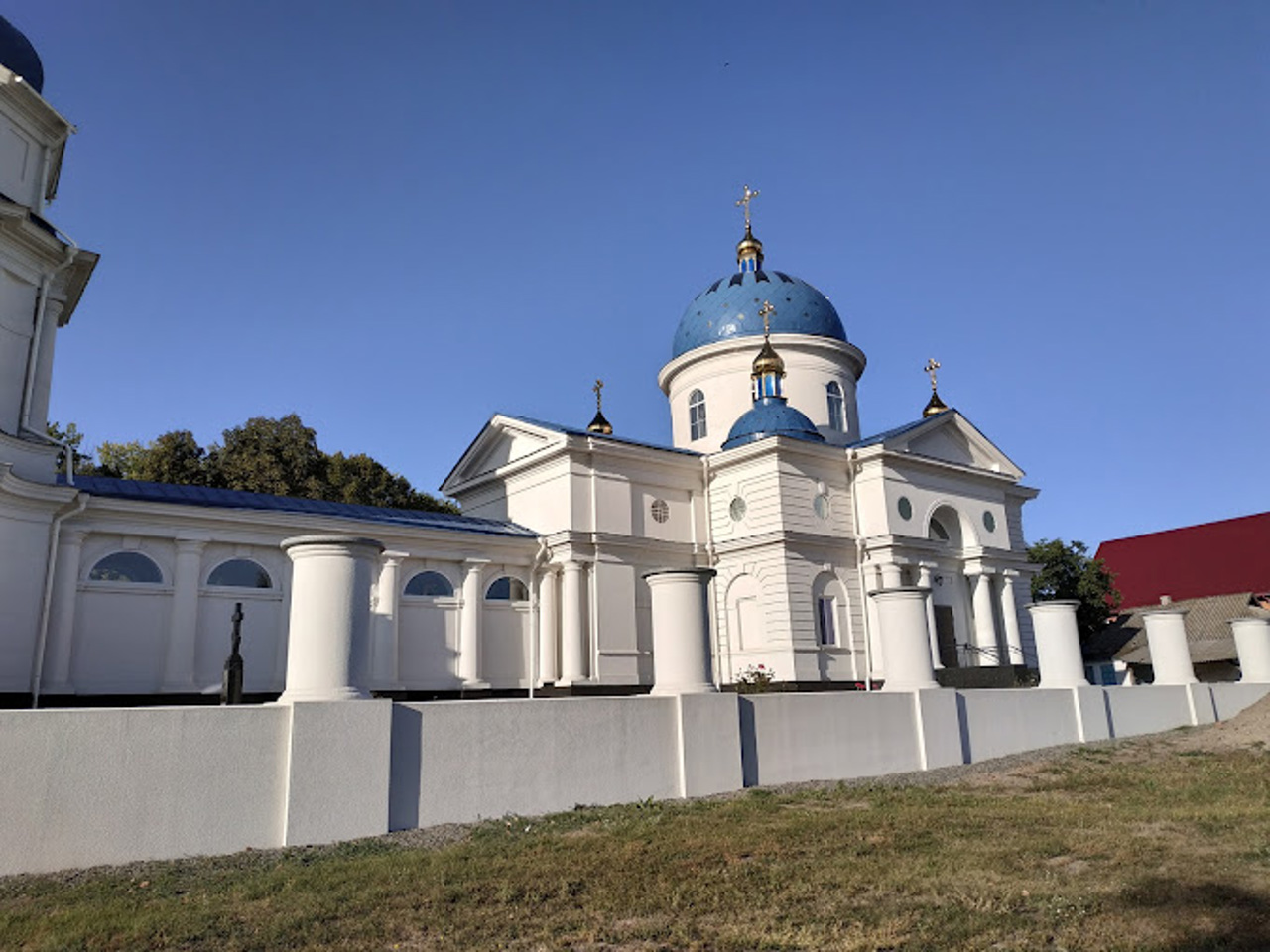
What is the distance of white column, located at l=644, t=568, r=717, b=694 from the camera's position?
1177 centimetres

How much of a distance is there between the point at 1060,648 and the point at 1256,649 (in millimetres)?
8982

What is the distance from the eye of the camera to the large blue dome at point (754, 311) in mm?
31125

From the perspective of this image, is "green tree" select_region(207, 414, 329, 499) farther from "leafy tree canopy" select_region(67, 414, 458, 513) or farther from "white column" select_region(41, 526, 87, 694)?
"white column" select_region(41, 526, 87, 694)

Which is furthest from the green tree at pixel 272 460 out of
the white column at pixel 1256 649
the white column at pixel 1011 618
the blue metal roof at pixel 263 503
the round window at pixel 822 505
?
the white column at pixel 1256 649

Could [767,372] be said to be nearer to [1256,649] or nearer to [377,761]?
[1256,649]

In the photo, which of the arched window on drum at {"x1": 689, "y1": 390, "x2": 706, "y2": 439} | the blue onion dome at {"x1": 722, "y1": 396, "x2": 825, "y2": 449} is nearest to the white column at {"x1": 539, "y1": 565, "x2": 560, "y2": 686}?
the blue onion dome at {"x1": 722, "y1": 396, "x2": 825, "y2": 449}

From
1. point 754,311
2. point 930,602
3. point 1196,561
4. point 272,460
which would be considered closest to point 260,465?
point 272,460

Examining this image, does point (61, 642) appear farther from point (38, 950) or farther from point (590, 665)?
point (38, 950)

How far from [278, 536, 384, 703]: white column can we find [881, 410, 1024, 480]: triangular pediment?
18.8m

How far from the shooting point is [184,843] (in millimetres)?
7918

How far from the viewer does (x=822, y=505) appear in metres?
24.9

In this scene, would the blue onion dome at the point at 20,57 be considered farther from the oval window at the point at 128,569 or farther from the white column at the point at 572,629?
the white column at the point at 572,629

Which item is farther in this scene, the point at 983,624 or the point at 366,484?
the point at 366,484

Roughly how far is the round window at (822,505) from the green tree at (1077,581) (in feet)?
41.9
